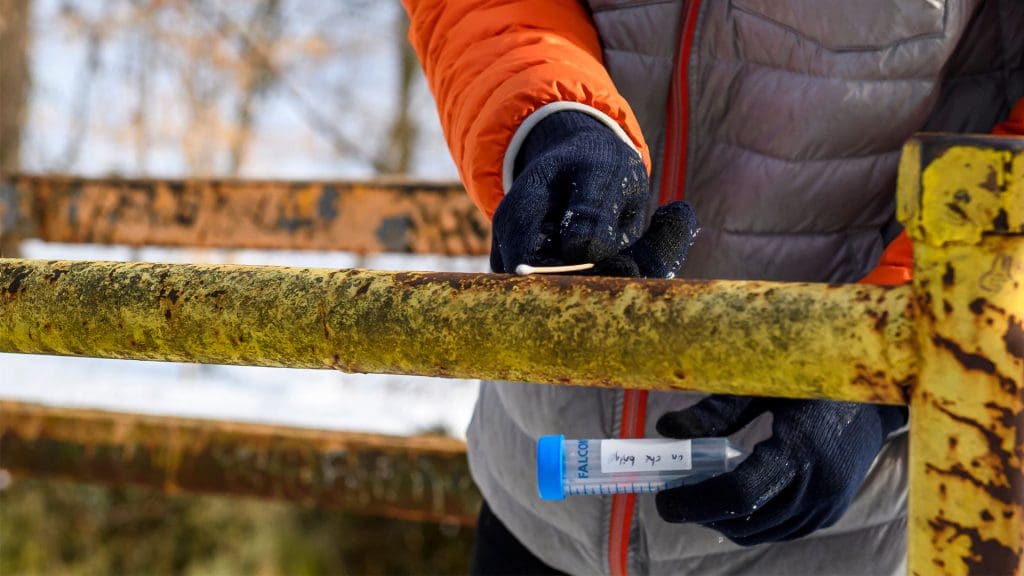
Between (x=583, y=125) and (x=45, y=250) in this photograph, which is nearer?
(x=583, y=125)

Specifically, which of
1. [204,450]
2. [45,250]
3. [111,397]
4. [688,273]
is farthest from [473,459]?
[45,250]

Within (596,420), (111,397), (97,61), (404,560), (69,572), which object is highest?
(97,61)

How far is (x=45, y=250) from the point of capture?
6.18 metres

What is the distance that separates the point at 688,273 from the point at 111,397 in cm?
441

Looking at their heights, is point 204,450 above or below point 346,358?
below

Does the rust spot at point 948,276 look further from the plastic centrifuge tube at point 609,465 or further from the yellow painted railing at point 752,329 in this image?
the plastic centrifuge tube at point 609,465

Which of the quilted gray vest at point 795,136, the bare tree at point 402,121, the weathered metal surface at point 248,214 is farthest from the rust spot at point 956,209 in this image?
the bare tree at point 402,121

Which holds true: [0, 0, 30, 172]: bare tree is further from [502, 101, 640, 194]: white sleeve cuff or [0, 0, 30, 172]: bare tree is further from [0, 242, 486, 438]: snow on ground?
[502, 101, 640, 194]: white sleeve cuff

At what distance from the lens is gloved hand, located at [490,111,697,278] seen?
80 centimetres

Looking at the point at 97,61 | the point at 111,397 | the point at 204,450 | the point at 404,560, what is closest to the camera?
the point at 204,450

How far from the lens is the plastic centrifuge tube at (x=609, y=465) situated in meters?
0.87

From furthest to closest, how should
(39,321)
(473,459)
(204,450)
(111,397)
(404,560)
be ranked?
(111,397)
(404,560)
(204,450)
(473,459)
(39,321)

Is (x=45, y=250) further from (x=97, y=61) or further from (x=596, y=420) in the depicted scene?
(x=596, y=420)

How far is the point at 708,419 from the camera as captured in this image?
35.1 inches
